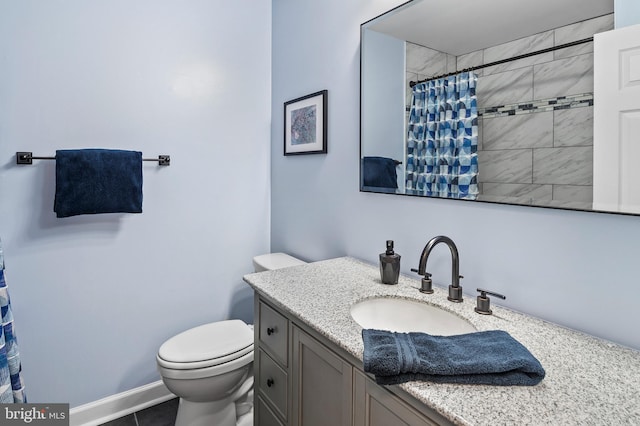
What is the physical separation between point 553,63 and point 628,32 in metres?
0.16

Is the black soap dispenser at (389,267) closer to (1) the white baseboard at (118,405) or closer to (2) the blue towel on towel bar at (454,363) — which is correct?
(2) the blue towel on towel bar at (454,363)

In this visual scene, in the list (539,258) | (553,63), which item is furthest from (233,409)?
(553,63)

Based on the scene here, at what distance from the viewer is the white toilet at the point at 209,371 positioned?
1.57m

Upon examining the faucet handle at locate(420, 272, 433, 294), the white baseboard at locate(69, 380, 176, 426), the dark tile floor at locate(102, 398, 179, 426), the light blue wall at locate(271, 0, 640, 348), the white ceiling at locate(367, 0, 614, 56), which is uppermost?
the white ceiling at locate(367, 0, 614, 56)

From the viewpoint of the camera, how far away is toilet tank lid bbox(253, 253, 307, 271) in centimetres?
201

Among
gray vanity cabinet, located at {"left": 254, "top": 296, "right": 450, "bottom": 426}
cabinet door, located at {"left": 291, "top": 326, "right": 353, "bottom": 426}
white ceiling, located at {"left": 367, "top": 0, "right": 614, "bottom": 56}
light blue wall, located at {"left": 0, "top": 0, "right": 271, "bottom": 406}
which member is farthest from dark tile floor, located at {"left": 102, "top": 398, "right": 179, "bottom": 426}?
white ceiling, located at {"left": 367, "top": 0, "right": 614, "bottom": 56}

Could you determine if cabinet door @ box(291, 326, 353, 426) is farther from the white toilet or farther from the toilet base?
the toilet base

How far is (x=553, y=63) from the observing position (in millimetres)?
972

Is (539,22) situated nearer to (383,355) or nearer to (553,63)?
(553,63)

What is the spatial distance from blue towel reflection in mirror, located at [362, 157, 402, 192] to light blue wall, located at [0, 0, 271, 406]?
0.96m

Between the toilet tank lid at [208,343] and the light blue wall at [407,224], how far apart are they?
1.87 ft

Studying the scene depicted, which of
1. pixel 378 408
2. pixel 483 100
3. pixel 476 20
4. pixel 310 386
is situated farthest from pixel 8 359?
pixel 476 20

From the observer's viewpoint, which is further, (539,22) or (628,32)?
(539,22)

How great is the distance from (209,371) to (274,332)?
1.65 feet
